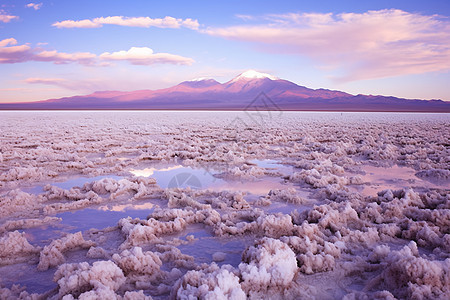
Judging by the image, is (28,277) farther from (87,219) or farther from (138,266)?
(87,219)

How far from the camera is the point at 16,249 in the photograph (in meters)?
2.18

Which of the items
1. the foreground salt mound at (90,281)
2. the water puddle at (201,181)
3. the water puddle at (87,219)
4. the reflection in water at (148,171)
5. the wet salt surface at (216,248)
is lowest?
the wet salt surface at (216,248)

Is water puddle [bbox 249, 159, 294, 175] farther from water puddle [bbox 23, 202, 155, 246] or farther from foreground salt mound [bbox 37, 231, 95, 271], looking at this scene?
foreground salt mound [bbox 37, 231, 95, 271]

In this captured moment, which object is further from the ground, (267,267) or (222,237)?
(267,267)

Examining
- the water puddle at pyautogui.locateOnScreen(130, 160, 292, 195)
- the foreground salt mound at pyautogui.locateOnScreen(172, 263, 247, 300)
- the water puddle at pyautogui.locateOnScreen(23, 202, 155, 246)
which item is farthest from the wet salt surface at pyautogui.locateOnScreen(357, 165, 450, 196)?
the foreground salt mound at pyautogui.locateOnScreen(172, 263, 247, 300)

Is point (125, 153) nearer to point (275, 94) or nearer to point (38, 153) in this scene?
point (38, 153)

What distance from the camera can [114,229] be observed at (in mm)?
2666

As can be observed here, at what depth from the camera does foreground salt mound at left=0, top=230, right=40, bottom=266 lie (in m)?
2.14

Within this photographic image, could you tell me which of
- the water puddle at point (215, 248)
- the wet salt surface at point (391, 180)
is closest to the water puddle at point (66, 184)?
the water puddle at point (215, 248)

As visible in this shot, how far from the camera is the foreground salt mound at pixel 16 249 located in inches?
84.2

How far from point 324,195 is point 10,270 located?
3105 millimetres

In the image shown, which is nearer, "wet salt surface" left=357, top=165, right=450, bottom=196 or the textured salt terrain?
the textured salt terrain

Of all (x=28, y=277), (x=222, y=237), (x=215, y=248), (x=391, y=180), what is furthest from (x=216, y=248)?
(x=391, y=180)

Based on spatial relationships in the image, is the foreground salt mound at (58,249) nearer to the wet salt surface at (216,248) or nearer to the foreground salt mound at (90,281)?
the foreground salt mound at (90,281)
